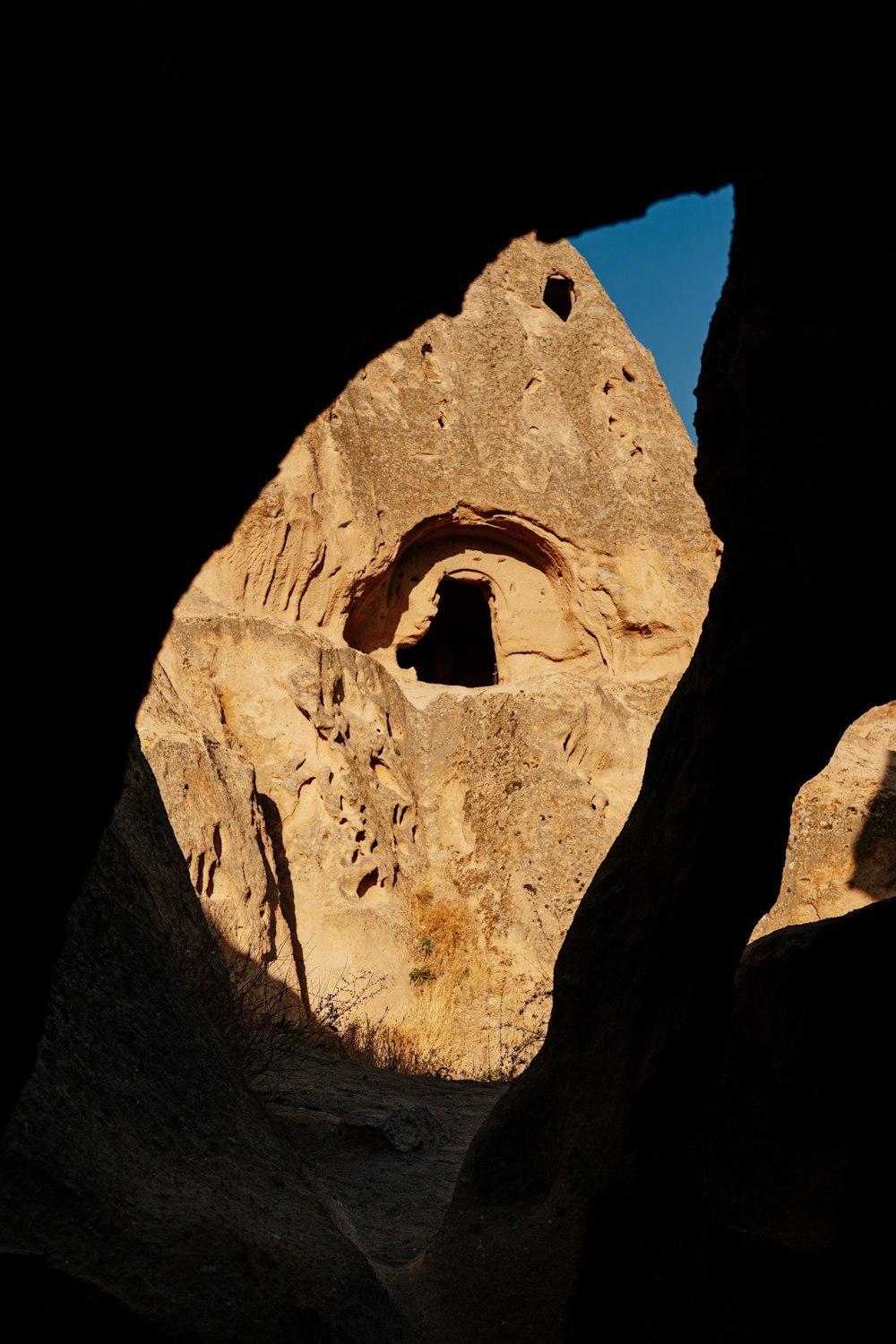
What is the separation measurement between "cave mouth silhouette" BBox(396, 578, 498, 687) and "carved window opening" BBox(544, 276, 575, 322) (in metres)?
3.90

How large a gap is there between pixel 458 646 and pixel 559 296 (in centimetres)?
499

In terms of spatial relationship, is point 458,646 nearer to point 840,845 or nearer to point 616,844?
point 840,845

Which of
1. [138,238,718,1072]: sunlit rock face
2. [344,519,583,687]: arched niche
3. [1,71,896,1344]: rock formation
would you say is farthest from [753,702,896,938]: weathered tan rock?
[1,71,896,1344]: rock formation

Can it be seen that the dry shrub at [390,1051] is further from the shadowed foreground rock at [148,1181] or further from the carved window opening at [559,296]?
the carved window opening at [559,296]

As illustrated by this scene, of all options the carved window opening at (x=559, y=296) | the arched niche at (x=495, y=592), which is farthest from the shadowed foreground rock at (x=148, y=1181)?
the carved window opening at (x=559, y=296)

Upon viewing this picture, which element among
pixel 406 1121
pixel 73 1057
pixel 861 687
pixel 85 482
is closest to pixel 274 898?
pixel 406 1121

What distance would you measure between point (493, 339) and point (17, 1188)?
1086 cm

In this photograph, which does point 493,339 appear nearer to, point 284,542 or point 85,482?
point 284,542

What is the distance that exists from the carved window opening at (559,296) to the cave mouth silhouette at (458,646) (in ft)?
12.8

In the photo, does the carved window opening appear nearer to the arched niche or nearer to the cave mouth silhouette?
the arched niche

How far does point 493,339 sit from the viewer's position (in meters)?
12.0

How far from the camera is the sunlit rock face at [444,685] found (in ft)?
28.1

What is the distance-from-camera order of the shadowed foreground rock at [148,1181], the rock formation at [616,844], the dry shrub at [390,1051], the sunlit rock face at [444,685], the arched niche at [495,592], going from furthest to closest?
the arched niche at [495,592]
the sunlit rock face at [444,685]
the dry shrub at [390,1051]
the shadowed foreground rock at [148,1181]
the rock formation at [616,844]

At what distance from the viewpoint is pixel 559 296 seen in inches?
542
